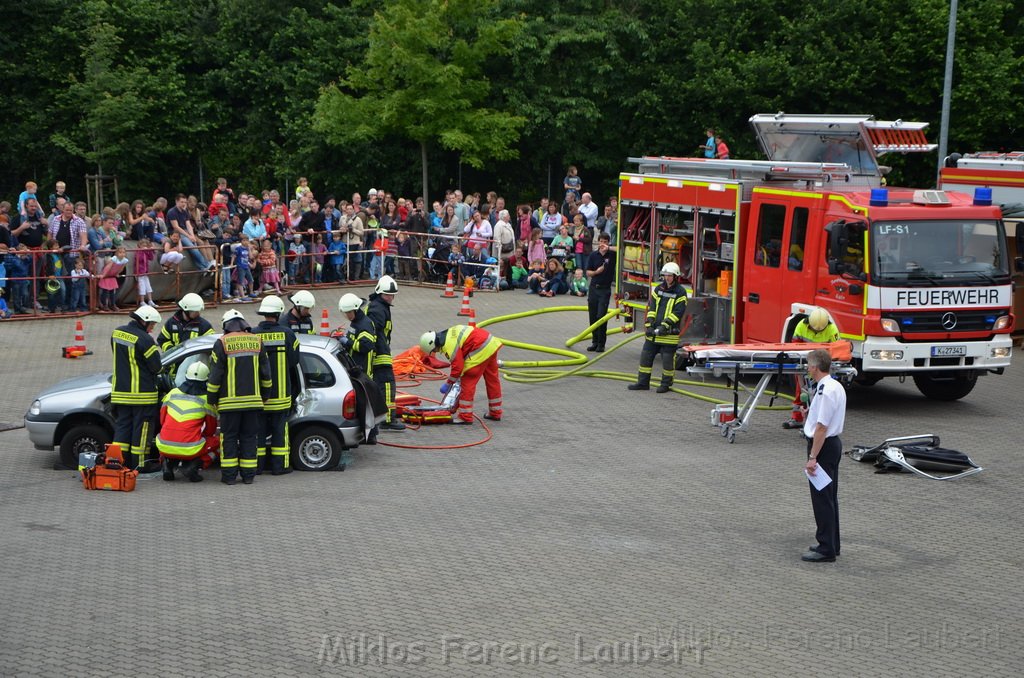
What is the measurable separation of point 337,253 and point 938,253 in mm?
13449

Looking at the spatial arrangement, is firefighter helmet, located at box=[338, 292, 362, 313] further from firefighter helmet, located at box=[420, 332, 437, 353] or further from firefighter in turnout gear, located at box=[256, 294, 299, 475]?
firefighter in turnout gear, located at box=[256, 294, 299, 475]

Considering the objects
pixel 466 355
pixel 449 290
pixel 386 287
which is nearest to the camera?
pixel 386 287

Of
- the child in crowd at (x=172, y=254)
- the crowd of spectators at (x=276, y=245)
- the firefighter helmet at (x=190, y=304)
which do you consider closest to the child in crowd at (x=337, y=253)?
the crowd of spectators at (x=276, y=245)

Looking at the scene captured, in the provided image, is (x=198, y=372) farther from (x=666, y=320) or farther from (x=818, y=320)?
(x=818, y=320)

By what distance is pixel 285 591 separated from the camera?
29.7ft

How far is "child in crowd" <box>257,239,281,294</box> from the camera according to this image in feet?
76.7

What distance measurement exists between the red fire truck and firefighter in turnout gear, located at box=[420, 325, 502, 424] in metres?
3.57

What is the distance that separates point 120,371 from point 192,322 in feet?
5.16

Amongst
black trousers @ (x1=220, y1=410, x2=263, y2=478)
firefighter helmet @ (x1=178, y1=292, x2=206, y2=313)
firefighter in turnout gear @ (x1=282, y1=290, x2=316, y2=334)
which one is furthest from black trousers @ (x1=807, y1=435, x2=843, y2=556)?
firefighter helmet @ (x1=178, y1=292, x2=206, y2=313)

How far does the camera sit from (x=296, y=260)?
24.8 metres

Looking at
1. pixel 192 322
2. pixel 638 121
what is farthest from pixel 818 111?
pixel 192 322

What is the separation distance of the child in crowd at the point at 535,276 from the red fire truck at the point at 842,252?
6242 mm

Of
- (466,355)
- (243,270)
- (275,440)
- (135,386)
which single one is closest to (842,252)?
(466,355)

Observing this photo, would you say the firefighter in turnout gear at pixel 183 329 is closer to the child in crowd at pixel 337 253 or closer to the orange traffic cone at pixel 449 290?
the orange traffic cone at pixel 449 290
